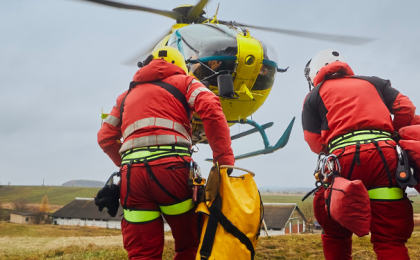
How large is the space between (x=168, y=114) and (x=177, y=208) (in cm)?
81

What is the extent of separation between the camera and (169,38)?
253 inches

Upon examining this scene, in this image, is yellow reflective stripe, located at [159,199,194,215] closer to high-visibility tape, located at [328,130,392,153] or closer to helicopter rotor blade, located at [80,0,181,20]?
high-visibility tape, located at [328,130,392,153]

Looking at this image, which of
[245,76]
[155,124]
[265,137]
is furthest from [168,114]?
[265,137]

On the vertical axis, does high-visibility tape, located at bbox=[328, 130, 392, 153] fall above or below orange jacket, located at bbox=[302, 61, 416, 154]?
below

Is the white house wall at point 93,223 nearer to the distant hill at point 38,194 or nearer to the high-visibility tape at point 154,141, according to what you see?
the high-visibility tape at point 154,141

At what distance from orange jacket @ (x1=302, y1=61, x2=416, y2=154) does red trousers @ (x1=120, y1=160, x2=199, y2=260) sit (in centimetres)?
141

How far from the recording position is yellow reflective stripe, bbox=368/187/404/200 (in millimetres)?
2520

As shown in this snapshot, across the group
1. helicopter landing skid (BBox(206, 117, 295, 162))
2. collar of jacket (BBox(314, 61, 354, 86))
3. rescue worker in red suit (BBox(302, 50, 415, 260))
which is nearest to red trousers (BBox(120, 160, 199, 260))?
rescue worker in red suit (BBox(302, 50, 415, 260))

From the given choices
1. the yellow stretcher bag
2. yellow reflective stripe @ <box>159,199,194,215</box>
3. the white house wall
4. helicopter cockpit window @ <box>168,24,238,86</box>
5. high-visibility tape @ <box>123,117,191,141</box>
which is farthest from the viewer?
the white house wall

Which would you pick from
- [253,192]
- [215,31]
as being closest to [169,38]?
[215,31]

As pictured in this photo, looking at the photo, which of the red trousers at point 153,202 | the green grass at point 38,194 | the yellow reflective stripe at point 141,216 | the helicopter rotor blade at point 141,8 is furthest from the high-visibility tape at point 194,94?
the green grass at point 38,194

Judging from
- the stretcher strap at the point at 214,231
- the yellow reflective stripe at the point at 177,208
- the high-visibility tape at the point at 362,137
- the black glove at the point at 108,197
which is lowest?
the stretcher strap at the point at 214,231

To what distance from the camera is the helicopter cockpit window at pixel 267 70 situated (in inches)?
243

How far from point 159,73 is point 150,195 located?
1.10 metres
